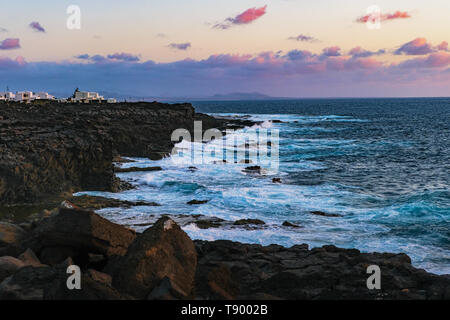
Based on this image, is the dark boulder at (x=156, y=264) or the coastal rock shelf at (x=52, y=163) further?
the coastal rock shelf at (x=52, y=163)

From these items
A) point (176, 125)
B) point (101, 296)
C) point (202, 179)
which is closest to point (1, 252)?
point (101, 296)

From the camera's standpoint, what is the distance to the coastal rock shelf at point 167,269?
7.36m

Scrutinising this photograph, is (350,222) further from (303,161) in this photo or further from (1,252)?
(303,161)

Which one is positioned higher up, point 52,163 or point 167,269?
point 52,163

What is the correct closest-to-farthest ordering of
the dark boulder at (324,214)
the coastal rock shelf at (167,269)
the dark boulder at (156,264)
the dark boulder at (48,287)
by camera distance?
the dark boulder at (48,287) → the coastal rock shelf at (167,269) → the dark boulder at (156,264) → the dark boulder at (324,214)

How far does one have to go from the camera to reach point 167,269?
7.79 metres

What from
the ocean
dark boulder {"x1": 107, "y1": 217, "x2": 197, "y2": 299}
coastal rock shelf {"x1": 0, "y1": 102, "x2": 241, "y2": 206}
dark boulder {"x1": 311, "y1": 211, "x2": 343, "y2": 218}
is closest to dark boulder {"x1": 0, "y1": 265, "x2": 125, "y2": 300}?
dark boulder {"x1": 107, "y1": 217, "x2": 197, "y2": 299}

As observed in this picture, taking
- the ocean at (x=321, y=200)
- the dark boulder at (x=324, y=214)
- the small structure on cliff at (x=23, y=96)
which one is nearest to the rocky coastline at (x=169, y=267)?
the ocean at (x=321, y=200)

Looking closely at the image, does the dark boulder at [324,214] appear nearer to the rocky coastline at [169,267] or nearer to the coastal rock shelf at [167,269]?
the rocky coastline at [169,267]

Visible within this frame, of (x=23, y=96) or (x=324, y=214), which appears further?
(x=23, y=96)

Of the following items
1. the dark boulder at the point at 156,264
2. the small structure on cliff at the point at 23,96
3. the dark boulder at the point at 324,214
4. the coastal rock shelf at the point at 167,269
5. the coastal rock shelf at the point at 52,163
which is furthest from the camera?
the small structure on cliff at the point at 23,96

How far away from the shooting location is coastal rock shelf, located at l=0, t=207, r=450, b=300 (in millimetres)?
7359

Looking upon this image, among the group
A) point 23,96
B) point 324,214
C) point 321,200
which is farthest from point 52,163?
point 23,96

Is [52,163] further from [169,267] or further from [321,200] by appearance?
[169,267]
